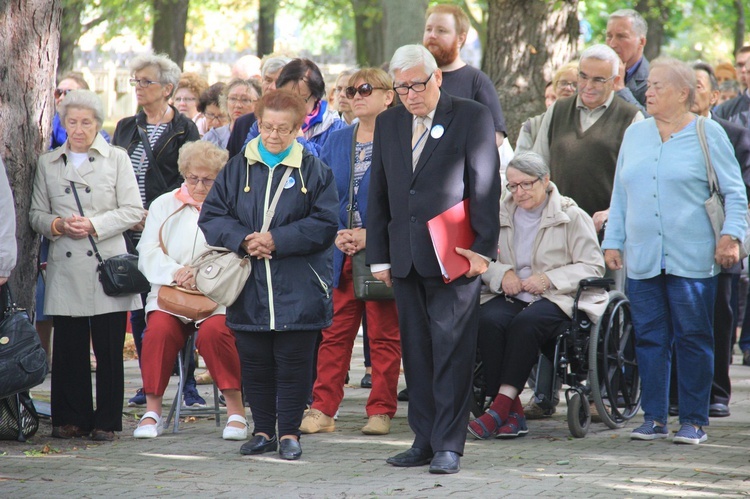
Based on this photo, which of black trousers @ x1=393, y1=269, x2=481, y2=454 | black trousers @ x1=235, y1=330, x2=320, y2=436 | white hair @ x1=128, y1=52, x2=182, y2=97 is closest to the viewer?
black trousers @ x1=393, y1=269, x2=481, y2=454

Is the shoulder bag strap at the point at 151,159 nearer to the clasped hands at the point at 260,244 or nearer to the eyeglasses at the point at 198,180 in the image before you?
the eyeglasses at the point at 198,180

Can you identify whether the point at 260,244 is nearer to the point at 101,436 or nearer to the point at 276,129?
the point at 276,129

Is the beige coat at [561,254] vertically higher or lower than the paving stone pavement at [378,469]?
higher

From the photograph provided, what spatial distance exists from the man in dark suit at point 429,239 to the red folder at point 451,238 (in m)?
0.04

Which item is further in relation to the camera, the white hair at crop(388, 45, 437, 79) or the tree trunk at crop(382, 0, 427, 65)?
the tree trunk at crop(382, 0, 427, 65)

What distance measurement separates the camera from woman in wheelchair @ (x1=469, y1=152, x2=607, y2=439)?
6922 millimetres

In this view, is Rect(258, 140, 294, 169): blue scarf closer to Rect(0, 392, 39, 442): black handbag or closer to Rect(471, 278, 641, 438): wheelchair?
Rect(471, 278, 641, 438): wheelchair

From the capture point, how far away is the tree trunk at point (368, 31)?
2588cm

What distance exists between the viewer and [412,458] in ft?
19.9

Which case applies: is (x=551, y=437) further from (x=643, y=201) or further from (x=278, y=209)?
(x=278, y=209)

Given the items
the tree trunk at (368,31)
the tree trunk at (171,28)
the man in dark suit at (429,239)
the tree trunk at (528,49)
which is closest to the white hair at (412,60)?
the man in dark suit at (429,239)

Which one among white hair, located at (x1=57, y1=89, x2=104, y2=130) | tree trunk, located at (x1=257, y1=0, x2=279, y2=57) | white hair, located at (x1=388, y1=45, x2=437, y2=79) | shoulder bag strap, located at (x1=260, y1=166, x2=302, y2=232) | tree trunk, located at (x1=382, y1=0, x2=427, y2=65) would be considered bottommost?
shoulder bag strap, located at (x1=260, y1=166, x2=302, y2=232)

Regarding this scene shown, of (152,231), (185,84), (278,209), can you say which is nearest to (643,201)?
(278,209)

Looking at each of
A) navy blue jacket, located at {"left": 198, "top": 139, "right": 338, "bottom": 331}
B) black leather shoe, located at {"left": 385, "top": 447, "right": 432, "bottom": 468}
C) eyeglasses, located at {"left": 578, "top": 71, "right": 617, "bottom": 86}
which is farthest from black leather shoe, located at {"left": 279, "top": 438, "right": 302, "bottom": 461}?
eyeglasses, located at {"left": 578, "top": 71, "right": 617, "bottom": 86}
